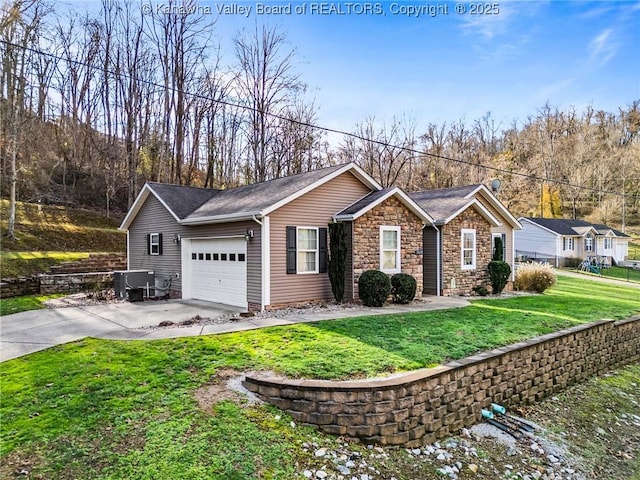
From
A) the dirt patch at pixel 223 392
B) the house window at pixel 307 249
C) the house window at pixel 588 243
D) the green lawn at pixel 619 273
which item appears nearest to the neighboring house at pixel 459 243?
the house window at pixel 307 249

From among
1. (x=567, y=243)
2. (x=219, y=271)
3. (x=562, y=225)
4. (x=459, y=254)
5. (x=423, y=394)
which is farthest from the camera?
(x=562, y=225)

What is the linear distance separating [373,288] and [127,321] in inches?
245

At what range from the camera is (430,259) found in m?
14.9

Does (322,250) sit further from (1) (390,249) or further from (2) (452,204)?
(2) (452,204)

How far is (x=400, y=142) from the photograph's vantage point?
3334cm

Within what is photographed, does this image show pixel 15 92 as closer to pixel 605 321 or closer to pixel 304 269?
pixel 304 269

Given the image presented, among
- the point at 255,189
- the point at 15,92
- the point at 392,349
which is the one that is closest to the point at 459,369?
the point at 392,349

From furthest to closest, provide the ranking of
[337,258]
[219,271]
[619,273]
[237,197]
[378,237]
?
[619,273] → [237,197] → [219,271] → [378,237] → [337,258]

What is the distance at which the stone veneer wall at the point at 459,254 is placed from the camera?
14703 millimetres

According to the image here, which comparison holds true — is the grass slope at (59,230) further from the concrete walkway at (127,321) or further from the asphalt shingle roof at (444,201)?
the asphalt shingle roof at (444,201)

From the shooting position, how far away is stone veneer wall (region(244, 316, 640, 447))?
16.8 feet

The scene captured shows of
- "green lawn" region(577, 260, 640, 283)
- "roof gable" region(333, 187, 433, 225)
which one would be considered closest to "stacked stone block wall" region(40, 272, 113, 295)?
"roof gable" region(333, 187, 433, 225)

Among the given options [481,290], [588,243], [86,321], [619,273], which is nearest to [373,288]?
[481,290]

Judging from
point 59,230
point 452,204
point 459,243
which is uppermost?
point 452,204
